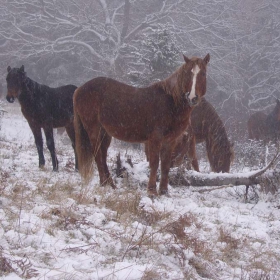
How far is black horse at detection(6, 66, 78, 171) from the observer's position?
751cm

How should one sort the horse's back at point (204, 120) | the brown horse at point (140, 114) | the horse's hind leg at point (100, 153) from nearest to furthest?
the brown horse at point (140, 114) < the horse's hind leg at point (100, 153) < the horse's back at point (204, 120)

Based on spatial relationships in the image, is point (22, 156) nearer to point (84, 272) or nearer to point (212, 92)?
point (84, 272)

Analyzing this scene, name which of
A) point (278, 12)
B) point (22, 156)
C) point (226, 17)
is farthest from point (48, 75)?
point (22, 156)

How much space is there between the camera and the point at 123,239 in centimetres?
330

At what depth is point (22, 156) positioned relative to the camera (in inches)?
332

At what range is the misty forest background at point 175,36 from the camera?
2469 cm

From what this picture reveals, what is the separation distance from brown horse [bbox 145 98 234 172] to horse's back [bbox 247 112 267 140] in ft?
24.5

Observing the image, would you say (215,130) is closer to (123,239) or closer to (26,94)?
(26,94)

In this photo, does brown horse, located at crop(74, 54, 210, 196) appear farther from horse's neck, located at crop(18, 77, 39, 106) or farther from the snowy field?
horse's neck, located at crop(18, 77, 39, 106)

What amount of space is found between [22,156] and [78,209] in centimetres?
501

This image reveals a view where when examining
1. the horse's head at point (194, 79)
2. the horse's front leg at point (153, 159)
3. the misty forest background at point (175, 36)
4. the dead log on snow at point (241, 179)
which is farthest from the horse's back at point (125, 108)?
the misty forest background at point (175, 36)

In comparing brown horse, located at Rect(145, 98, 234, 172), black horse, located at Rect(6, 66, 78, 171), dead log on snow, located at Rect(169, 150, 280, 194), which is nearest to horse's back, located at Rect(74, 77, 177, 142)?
dead log on snow, located at Rect(169, 150, 280, 194)

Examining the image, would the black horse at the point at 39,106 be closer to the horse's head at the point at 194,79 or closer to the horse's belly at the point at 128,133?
the horse's belly at the point at 128,133

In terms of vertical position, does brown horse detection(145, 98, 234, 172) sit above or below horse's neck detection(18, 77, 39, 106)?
below
